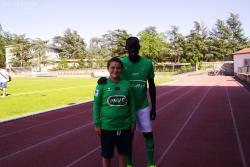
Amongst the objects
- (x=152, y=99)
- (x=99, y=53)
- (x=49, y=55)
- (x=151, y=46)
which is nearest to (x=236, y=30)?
(x=151, y=46)

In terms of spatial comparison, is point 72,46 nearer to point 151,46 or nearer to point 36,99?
point 151,46

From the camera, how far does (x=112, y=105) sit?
4270 millimetres

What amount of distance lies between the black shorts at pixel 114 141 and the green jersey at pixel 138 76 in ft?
2.19

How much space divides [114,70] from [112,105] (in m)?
0.40

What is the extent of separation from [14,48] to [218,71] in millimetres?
50950

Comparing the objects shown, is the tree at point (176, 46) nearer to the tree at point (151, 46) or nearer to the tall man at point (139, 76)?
the tree at point (151, 46)

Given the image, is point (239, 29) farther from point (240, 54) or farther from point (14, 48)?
point (14, 48)

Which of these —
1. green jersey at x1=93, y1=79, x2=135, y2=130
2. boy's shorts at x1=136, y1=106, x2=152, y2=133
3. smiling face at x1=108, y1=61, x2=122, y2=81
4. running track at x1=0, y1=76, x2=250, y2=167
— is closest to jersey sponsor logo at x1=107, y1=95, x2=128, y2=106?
green jersey at x1=93, y1=79, x2=135, y2=130

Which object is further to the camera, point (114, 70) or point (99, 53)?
point (99, 53)

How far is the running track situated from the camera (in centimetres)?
637

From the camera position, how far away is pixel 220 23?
3777 inches

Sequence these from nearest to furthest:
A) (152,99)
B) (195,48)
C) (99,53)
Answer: (152,99) < (195,48) < (99,53)

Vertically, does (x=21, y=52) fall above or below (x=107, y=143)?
above

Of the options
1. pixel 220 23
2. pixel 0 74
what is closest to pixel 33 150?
pixel 0 74
